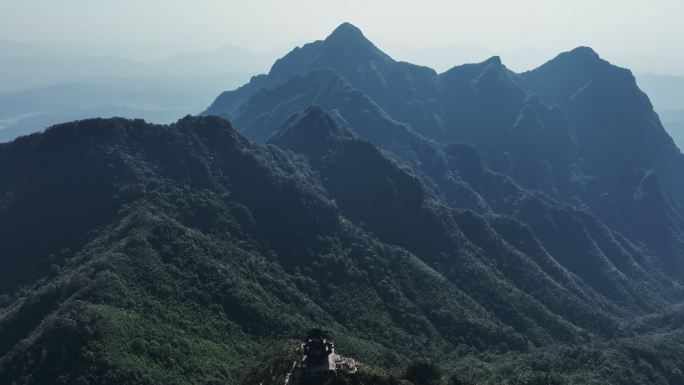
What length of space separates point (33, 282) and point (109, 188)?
31.5m

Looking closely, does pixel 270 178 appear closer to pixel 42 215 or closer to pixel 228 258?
pixel 228 258

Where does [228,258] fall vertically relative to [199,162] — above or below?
below

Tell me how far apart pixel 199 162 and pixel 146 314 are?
66737mm

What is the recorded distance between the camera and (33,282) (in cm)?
13100

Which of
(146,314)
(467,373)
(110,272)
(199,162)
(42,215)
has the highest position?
(199,162)

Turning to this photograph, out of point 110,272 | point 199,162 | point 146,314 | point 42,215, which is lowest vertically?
point 146,314

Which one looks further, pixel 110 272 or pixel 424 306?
pixel 424 306

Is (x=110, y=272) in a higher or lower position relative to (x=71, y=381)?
higher

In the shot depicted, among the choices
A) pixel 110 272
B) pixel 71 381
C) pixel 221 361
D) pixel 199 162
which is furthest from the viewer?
pixel 199 162

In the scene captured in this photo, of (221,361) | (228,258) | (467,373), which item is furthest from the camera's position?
(228,258)

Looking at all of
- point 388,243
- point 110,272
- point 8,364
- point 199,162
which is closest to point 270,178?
point 199,162

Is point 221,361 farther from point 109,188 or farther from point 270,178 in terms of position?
Result: point 270,178

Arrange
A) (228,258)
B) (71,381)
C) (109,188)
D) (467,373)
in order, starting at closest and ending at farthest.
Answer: (71,381) < (467,373) < (228,258) < (109,188)

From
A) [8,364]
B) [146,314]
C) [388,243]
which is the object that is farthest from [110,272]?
[388,243]
